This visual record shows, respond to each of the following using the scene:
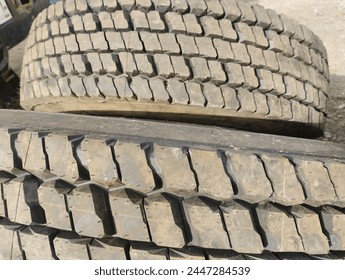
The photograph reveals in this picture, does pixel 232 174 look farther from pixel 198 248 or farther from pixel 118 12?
pixel 118 12

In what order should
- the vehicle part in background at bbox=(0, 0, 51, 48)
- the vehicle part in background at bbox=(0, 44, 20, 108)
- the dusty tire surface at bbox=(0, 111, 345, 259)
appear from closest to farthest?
1. the dusty tire surface at bbox=(0, 111, 345, 259)
2. the vehicle part in background at bbox=(0, 0, 51, 48)
3. the vehicle part in background at bbox=(0, 44, 20, 108)

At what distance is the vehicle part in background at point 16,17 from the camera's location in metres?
2.44

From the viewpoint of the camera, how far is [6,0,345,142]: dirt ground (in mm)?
2576

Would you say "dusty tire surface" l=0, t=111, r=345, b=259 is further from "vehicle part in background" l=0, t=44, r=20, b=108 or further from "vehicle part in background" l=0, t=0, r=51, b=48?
"vehicle part in background" l=0, t=44, r=20, b=108

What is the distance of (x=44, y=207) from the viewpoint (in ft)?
4.09

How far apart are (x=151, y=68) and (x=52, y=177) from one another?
0.62 m

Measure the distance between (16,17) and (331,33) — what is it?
221 cm

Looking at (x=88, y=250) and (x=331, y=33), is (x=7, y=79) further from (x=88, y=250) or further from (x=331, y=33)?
(x=331, y=33)

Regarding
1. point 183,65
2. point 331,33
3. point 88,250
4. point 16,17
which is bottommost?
point 331,33

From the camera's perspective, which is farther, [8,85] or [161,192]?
[8,85]

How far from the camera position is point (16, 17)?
2502 mm

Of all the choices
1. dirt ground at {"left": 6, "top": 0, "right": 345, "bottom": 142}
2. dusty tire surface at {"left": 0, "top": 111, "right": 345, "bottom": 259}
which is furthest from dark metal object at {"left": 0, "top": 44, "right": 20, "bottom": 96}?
dusty tire surface at {"left": 0, "top": 111, "right": 345, "bottom": 259}

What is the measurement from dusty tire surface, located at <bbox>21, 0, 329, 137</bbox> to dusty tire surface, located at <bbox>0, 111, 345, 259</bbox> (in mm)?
434

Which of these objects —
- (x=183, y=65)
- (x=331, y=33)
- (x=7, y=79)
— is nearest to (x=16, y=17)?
(x=7, y=79)
